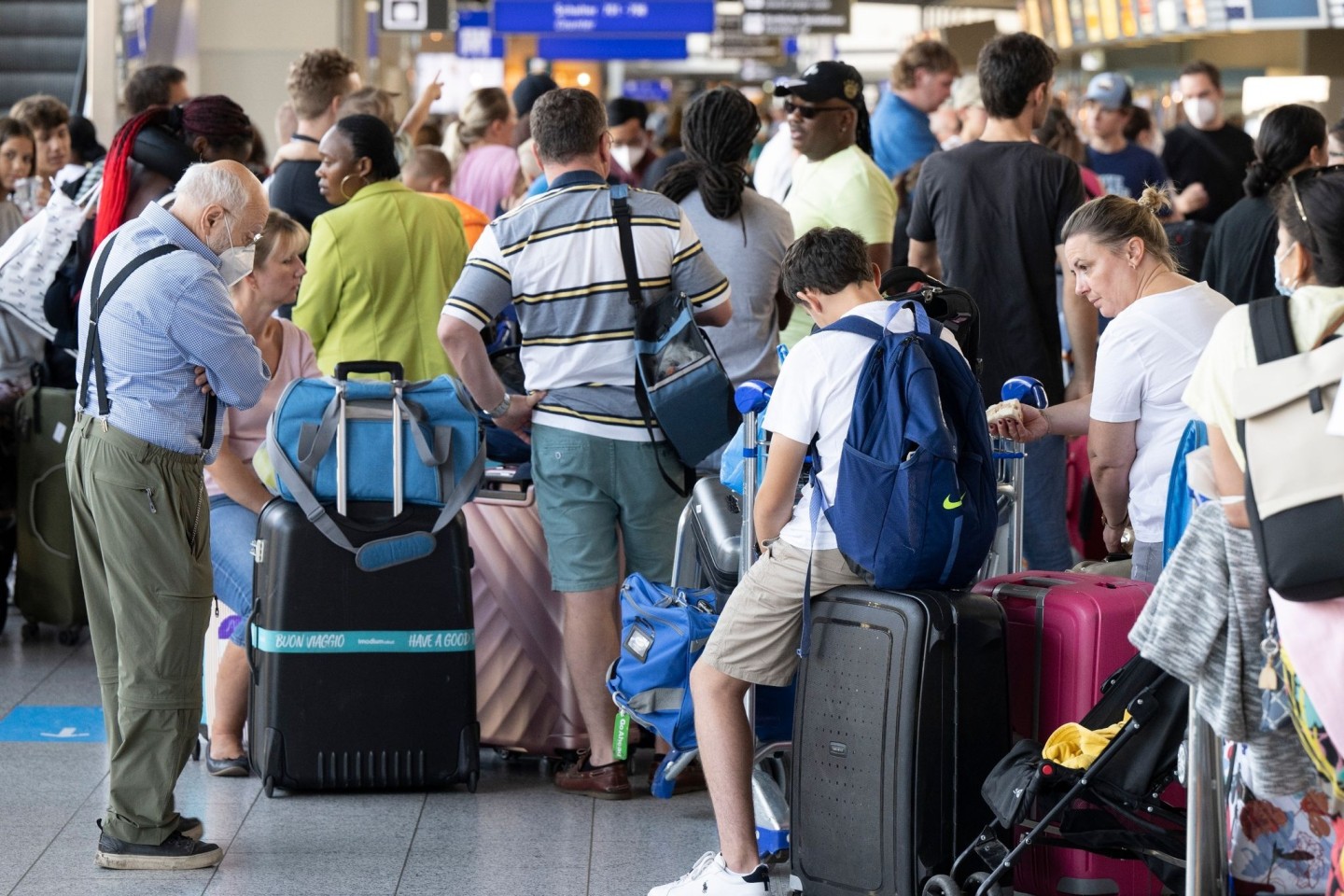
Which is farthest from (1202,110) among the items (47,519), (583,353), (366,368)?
(47,519)

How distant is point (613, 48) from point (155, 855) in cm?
2093

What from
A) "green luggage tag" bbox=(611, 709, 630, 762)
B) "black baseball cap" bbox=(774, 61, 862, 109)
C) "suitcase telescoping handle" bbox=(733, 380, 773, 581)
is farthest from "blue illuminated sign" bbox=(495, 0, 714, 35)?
"suitcase telescoping handle" bbox=(733, 380, 773, 581)

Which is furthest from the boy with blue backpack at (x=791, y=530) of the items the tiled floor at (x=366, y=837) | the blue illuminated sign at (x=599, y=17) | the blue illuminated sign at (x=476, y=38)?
the blue illuminated sign at (x=476, y=38)

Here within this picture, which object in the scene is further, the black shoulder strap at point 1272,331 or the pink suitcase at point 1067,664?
the pink suitcase at point 1067,664

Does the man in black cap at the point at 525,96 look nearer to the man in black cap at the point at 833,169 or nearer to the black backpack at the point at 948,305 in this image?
the man in black cap at the point at 833,169

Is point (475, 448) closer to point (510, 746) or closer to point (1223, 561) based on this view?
point (510, 746)

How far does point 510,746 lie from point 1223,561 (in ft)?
8.93

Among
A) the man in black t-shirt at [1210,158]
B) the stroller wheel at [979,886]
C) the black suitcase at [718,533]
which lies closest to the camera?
the stroller wheel at [979,886]

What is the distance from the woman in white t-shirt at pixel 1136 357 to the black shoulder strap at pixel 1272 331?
3.47 feet

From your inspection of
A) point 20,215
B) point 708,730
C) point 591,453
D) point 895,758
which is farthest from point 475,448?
point 20,215

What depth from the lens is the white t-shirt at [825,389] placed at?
11.8 feet

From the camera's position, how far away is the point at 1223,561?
8.91 ft

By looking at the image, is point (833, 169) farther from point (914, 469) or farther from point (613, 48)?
point (613, 48)

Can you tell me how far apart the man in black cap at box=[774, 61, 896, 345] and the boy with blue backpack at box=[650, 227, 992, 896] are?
79.1 inches
